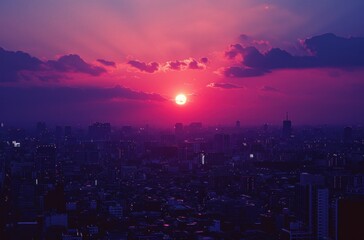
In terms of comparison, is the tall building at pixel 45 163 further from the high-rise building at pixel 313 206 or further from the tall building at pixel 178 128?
the tall building at pixel 178 128

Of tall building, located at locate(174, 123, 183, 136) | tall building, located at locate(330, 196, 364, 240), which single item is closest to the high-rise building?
tall building, located at locate(330, 196, 364, 240)

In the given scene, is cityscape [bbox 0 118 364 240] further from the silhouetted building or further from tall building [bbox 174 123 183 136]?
tall building [bbox 174 123 183 136]

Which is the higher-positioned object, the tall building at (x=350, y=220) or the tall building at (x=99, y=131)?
the tall building at (x=99, y=131)

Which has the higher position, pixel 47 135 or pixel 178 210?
pixel 47 135

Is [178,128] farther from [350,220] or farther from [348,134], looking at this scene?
[350,220]

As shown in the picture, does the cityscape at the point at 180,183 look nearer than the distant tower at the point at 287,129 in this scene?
Yes

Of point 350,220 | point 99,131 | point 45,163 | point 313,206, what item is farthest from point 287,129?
point 350,220

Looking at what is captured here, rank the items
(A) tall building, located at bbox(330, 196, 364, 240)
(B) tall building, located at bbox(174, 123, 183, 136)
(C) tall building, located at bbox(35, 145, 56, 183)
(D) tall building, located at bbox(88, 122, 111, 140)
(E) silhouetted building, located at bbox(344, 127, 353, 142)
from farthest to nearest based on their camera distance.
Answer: (B) tall building, located at bbox(174, 123, 183, 136)
(D) tall building, located at bbox(88, 122, 111, 140)
(E) silhouetted building, located at bbox(344, 127, 353, 142)
(C) tall building, located at bbox(35, 145, 56, 183)
(A) tall building, located at bbox(330, 196, 364, 240)

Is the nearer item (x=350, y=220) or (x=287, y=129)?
(x=350, y=220)

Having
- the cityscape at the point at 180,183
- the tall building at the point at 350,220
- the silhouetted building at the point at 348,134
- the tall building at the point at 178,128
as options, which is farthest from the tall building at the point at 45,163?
the silhouetted building at the point at 348,134

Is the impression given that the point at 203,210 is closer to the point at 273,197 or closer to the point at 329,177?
the point at 273,197

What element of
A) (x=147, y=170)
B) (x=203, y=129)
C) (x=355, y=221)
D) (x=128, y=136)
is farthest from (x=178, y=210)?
(x=203, y=129)
